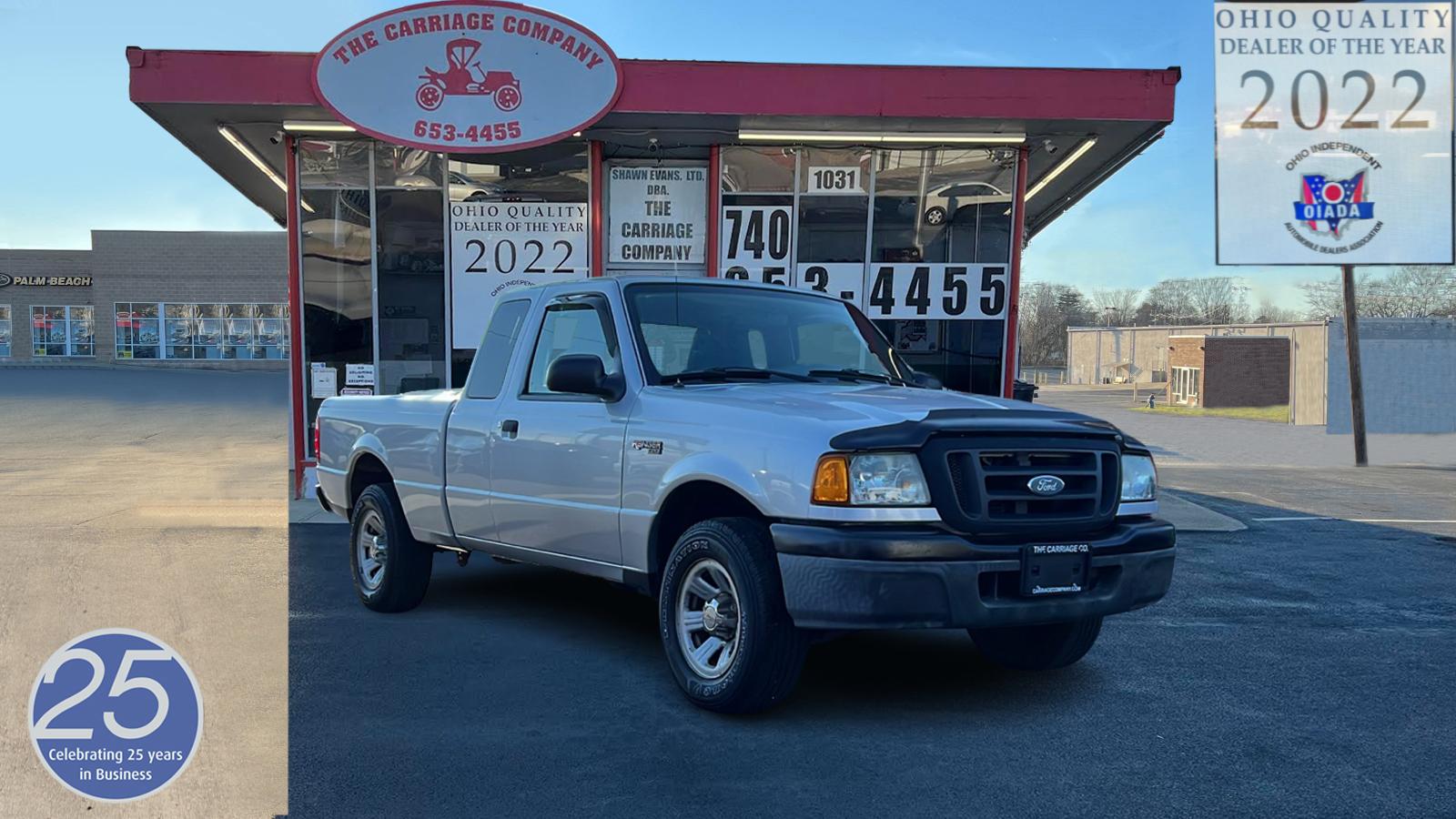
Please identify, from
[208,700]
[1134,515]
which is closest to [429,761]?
[208,700]

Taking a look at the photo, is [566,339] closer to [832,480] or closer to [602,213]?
[832,480]

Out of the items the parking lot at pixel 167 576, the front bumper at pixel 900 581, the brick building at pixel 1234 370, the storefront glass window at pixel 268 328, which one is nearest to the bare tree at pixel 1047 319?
the brick building at pixel 1234 370

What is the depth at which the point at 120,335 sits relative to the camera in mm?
52469

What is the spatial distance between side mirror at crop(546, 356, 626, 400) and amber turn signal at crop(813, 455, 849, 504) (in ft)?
4.44

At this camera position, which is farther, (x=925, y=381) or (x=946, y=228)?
(x=946, y=228)

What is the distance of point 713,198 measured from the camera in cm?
1320

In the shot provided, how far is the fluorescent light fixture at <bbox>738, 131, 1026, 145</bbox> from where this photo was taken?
12680mm

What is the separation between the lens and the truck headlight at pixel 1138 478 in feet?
17.1

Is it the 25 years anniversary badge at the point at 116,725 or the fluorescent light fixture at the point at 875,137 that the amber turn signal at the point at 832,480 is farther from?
the fluorescent light fixture at the point at 875,137

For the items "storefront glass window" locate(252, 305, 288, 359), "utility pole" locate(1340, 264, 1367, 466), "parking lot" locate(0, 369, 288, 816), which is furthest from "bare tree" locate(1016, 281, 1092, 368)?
"parking lot" locate(0, 369, 288, 816)

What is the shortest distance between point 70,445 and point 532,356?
16078 millimetres

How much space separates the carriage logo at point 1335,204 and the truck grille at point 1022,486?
18.4 m

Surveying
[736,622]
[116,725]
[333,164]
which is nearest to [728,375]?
[736,622]

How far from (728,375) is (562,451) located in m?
0.92
